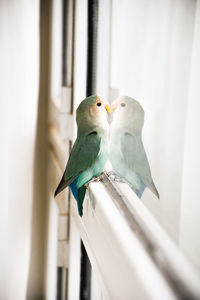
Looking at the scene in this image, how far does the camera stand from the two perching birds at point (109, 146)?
0.52 metres

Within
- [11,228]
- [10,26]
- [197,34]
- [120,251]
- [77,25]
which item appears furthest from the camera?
[11,228]

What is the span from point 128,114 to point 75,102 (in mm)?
411

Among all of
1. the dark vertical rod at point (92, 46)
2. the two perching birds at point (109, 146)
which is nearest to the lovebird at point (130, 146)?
the two perching birds at point (109, 146)

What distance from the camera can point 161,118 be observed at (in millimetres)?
457

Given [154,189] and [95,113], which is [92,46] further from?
[154,189]

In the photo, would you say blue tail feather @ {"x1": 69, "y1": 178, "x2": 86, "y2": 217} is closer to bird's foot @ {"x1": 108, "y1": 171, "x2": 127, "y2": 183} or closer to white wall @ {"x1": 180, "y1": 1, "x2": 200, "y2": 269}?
bird's foot @ {"x1": 108, "y1": 171, "x2": 127, "y2": 183}

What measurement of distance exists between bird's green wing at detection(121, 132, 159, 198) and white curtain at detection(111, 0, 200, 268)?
1cm

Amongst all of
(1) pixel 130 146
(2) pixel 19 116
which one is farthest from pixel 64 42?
(1) pixel 130 146

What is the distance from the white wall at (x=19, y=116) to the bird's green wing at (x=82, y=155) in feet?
1.71

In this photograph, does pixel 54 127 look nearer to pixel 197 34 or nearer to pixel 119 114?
pixel 119 114

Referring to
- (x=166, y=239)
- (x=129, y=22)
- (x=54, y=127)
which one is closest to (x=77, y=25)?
(x=129, y=22)

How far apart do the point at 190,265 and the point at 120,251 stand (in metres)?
0.13

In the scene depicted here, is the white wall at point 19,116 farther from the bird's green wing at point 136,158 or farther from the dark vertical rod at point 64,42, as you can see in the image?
the bird's green wing at point 136,158

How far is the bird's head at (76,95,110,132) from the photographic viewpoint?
2.01ft
